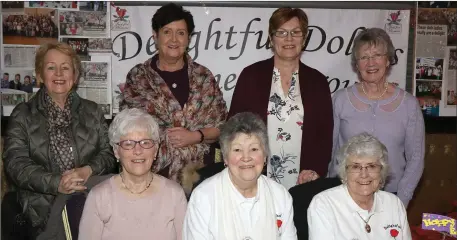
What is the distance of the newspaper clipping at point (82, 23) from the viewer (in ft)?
14.1

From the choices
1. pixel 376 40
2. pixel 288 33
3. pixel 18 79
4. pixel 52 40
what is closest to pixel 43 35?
pixel 52 40

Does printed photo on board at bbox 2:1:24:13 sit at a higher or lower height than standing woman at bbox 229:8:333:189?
higher

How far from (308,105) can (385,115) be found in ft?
1.53


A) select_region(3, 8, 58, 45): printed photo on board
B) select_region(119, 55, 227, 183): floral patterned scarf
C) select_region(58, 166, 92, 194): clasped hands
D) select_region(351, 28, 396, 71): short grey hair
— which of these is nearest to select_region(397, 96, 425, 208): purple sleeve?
select_region(351, 28, 396, 71): short grey hair

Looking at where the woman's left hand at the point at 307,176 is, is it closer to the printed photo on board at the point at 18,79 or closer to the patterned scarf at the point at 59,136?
the patterned scarf at the point at 59,136

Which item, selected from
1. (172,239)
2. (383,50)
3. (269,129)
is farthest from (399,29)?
(172,239)

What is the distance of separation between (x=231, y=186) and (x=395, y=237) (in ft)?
2.92

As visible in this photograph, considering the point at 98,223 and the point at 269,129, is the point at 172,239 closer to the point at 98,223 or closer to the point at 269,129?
the point at 98,223

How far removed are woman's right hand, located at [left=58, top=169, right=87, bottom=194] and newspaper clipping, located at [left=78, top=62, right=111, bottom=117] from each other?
1.46m

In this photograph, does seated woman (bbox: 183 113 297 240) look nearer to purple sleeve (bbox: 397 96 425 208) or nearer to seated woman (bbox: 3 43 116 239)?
seated woman (bbox: 3 43 116 239)

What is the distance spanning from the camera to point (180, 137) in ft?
11.2

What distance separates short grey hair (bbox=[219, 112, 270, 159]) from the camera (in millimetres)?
2830

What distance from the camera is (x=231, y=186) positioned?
2.88 meters

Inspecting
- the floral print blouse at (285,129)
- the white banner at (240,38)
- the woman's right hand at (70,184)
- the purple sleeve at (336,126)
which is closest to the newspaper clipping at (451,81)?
the white banner at (240,38)
